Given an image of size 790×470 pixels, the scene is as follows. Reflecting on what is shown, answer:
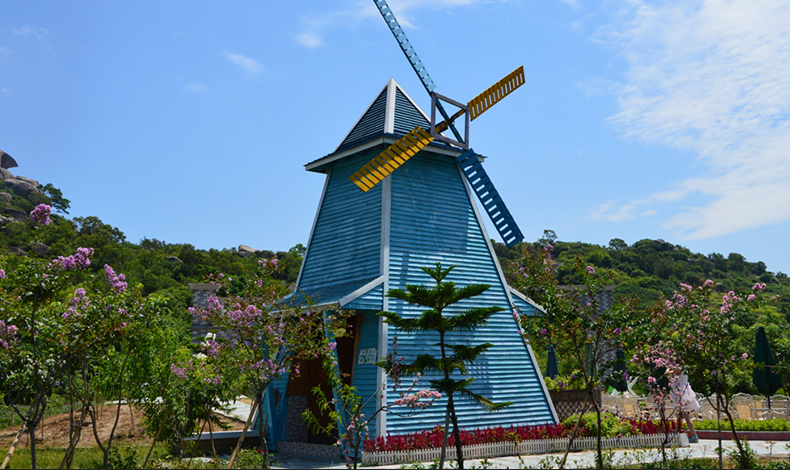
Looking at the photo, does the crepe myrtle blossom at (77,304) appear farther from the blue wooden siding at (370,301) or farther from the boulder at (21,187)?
the boulder at (21,187)

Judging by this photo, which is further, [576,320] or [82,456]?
[82,456]

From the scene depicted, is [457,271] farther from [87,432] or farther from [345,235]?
[87,432]

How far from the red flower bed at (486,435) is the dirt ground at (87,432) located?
20.9 ft

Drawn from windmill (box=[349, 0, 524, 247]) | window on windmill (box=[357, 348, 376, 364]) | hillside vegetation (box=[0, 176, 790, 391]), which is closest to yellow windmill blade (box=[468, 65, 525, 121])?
windmill (box=[349, 0, 524, 247])

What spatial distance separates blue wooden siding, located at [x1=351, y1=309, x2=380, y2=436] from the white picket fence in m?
0.98

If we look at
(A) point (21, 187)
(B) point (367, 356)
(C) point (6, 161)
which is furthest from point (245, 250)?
(B) point (367, 356)

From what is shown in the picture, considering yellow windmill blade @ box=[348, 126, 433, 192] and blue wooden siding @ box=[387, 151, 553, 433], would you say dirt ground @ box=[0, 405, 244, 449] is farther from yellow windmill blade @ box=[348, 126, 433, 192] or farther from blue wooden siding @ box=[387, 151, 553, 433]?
yellow windmill blade @ box=[348, 126, 433, 192]

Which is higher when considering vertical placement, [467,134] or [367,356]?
[467,134]

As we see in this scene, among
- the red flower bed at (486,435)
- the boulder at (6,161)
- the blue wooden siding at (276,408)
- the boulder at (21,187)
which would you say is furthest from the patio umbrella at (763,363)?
the boulder at (6,161)

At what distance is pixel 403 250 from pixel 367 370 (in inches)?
107

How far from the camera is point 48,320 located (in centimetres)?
866

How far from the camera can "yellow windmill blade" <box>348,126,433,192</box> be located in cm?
1416

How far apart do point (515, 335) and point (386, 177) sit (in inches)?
182

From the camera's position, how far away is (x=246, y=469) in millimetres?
9805
